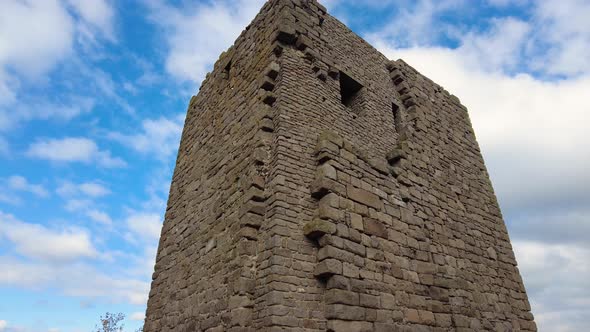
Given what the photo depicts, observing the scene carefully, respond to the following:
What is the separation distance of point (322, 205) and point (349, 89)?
3.52 metres

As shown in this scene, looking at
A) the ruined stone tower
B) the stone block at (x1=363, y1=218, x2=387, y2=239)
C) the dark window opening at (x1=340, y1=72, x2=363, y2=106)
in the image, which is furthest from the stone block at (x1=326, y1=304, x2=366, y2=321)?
the dark window opening at (x1=340, y1=72, x2=363, y2=106)

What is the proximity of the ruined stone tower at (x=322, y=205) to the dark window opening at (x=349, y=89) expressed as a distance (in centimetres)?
4

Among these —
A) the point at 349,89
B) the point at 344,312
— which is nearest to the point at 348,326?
the point at 344,312

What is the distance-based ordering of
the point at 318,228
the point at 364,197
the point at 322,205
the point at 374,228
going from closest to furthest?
the point at 318,228, the point at 322,205, the point at 374,228, the point at 364,197

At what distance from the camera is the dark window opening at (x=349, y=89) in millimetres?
7480

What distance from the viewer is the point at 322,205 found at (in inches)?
199

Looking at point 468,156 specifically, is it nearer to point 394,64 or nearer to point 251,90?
point 394,64

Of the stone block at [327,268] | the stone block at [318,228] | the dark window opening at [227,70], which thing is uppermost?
the dark window opening at [227,70]

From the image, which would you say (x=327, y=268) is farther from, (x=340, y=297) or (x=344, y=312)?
(x=344, y=312)

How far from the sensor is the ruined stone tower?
4.65m

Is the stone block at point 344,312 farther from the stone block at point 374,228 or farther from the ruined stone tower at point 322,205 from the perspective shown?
the stone block at point 374,228

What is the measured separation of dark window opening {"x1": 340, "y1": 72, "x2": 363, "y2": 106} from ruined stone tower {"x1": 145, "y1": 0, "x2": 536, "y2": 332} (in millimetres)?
42

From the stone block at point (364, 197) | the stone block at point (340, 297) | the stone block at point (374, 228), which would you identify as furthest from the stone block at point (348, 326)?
the stone block at point (364, 197)

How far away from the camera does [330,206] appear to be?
5.02m
